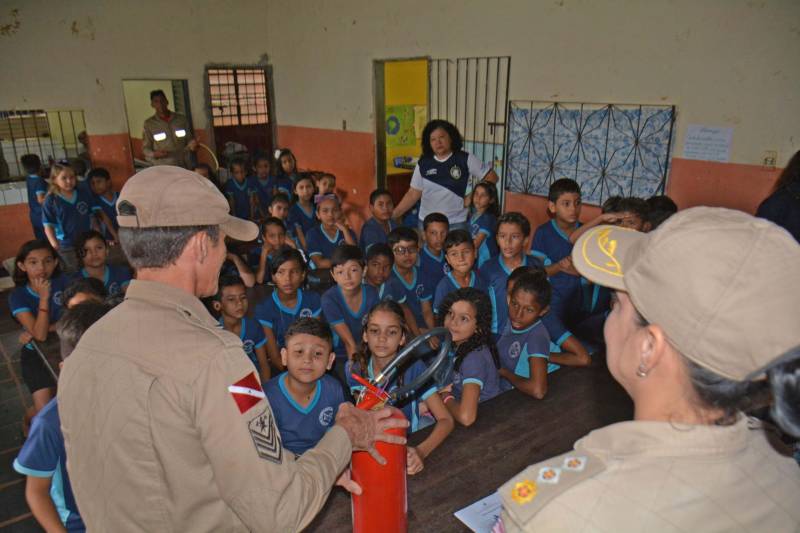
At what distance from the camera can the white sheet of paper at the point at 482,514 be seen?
1476 millimetres

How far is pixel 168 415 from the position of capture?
3.60 feet

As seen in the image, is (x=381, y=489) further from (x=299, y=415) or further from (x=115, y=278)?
(x=115, y=278)

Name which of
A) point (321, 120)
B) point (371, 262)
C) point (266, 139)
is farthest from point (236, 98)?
point (371, 262)

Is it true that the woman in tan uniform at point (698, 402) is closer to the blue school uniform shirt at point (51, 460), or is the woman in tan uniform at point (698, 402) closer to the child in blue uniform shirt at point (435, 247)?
the blue school uniform shirt at point (51, 460)

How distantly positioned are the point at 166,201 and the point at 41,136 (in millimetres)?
6875

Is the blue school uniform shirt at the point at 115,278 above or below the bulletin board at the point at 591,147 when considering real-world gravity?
below

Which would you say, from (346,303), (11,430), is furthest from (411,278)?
(11,430)

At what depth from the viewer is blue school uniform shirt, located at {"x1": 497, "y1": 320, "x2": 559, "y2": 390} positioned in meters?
2.54

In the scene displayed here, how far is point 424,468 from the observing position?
1746 millimetres

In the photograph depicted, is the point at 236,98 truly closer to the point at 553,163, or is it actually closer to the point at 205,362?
the point at 553,163

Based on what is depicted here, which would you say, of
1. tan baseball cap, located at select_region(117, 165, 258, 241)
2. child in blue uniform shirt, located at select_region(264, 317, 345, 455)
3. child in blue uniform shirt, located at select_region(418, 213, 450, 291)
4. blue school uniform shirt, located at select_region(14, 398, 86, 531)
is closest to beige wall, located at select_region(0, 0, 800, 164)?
child in blue uniform shirt, located at select_region(418, 213, 450, 291)

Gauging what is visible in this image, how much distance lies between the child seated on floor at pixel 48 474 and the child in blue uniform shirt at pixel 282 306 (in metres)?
1.67

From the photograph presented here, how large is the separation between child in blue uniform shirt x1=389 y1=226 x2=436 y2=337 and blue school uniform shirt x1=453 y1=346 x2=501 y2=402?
4.00 feet

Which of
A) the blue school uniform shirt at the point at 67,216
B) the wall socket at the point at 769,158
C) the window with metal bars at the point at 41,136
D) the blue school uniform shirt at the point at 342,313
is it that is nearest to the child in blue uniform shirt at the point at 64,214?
the blue school uniform shirt at the point at 67,216
